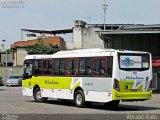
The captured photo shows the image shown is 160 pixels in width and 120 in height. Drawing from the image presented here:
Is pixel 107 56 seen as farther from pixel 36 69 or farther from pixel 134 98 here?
pixel 36 69

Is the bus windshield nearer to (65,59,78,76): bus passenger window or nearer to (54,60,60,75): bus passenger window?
(65,59,78,76): bus passenger window

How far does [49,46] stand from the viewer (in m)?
73.9

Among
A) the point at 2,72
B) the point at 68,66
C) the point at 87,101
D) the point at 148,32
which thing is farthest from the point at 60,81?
the point at 2,72

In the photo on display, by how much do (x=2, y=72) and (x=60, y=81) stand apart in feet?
147

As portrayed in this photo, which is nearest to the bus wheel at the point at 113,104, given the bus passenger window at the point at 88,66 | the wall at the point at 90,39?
the bus passenger window at the point at 88,66

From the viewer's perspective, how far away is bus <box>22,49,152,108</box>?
840 inches

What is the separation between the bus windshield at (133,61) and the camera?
2152 cm

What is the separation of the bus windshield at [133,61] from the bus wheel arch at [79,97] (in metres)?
2.80

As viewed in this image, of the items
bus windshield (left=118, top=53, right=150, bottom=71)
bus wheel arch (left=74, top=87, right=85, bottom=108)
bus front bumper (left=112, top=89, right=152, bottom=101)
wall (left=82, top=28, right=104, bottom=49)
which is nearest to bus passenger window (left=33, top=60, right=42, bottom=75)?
bus wheel arch (left=74, top=87, right=85, bottom=108)

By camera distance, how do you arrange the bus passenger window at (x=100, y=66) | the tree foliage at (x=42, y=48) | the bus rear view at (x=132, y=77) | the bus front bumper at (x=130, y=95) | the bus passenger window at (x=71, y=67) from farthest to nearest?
the tree foliage at (x=42, y=48), the bus passenger window at (x=71, y=67), the bus passenger window at (x=100, y=66), the bus rear view at (x=132, y=77), the bus front bumper at (x=130, y=95)

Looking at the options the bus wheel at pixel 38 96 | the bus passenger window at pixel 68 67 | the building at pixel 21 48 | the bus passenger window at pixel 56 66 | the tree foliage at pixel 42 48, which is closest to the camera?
the bus passenger window at pixel 68 67

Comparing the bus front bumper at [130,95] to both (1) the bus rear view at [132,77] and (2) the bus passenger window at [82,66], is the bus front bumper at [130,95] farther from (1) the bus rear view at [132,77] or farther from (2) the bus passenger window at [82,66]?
(2) the bus passenger window at [82,66]

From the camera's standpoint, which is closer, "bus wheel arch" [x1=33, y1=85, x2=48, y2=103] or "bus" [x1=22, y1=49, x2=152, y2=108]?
"bus" [x1=22, y1=49, x2=152, y2=108]

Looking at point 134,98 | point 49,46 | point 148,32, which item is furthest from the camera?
point 49,46
